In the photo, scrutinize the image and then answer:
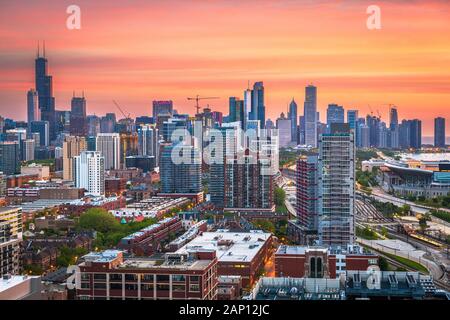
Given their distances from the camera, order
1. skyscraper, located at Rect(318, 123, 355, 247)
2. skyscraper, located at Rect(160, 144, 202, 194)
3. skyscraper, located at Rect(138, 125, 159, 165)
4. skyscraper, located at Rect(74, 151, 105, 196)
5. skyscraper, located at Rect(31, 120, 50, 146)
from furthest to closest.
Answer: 1. skyscraper, located at Rect(138, 125, 159, 165)
2. skyscraper, located at Rect(31, 120, 50, 146)
3. skyscraper, located at Rect(74, 151, 105, 196)
4. skyscraper, located at Rect(160, 144, 202, 194)
5. skyscraper, located at Rect(318, 123, 355, 247)

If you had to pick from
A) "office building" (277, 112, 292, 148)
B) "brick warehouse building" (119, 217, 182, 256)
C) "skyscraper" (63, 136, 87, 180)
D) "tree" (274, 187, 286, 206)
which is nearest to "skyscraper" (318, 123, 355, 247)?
"brick warehouse building" (119, 217, 182, 256)

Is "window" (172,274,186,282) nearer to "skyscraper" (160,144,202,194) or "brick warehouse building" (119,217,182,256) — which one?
"brick warehouse building" (119,217,182,256)

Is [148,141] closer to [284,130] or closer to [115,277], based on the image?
[284,130]

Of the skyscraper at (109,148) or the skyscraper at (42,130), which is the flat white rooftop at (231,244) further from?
the skyscraper at (42,130)

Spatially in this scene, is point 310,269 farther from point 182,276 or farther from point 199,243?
point 199,243
